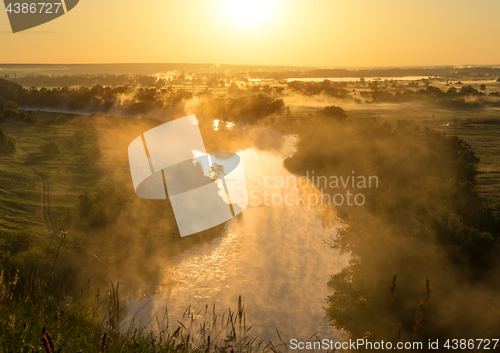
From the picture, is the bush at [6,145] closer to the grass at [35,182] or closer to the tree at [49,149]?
the grass at [35,182]

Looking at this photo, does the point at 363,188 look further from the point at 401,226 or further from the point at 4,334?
the point at 4,334

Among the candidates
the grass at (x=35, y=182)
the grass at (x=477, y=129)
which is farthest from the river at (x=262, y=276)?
the grass at (x=477, y=129)

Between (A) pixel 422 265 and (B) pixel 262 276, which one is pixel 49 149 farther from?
(A) pixel 422 265

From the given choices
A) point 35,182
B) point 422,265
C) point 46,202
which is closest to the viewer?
point 422,265

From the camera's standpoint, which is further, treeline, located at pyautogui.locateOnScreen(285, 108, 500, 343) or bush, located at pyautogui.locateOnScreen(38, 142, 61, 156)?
bush, located at pyautogui.locateOnScreen(38, 142, 61, 156)

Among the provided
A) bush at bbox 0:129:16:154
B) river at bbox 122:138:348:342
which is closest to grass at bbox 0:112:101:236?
bush at bbox 0:129:16:154

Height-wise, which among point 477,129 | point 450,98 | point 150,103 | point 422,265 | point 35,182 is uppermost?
point 450,98

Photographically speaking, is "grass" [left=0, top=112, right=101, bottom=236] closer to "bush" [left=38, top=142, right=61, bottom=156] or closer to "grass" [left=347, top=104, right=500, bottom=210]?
"bush" [left=38, top=142, right=61, bottom=156]

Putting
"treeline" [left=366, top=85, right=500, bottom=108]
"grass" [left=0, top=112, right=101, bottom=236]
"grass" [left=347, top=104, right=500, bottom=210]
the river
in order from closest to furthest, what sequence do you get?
the river
"grass" [left=0, top=112, right=101, bottom=236]
"grass" [left=347, top=104, right=500, bottom=210]
"treeline" [left=366, top=85, right=500, bottom=108]

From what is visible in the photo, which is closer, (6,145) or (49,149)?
(6,145)

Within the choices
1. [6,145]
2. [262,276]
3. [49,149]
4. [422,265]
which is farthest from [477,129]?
[6,145]

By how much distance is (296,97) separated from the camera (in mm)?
145250

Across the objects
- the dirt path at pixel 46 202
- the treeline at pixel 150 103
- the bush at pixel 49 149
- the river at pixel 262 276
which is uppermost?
the treeline at pixel 150 103

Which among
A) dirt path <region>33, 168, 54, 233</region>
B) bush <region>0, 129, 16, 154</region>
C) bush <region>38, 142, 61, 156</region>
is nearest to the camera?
dirt path <region>33, 168, 54, 233</region>
